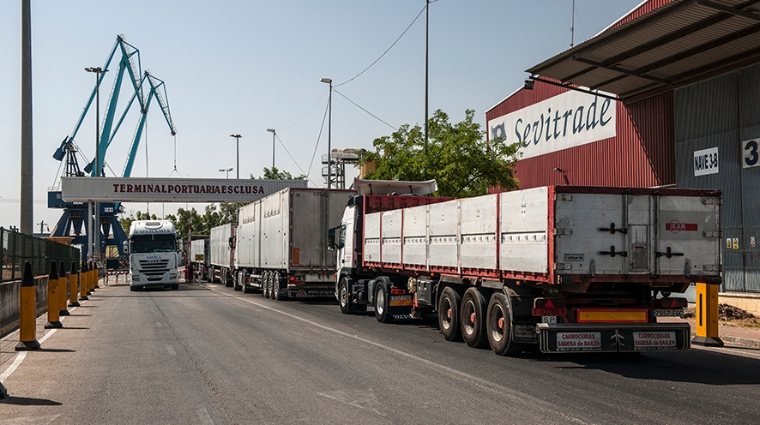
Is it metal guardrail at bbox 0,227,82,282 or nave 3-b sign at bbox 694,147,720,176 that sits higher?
nave 3-b sign at bbox 694,147,720,176

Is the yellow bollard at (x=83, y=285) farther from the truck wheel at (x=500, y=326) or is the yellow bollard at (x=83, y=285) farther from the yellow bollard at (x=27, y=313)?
the truck wheel at (x=500, y=326)

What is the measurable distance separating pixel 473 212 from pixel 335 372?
4.06m

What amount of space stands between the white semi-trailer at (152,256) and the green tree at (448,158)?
36.3 feet

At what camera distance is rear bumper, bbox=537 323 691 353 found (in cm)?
1051

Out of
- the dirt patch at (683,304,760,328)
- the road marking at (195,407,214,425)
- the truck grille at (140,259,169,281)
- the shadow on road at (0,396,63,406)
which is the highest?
the truck grille at (140,259,169,281)

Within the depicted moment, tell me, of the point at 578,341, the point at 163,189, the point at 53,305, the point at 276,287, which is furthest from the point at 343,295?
the point at 163,189

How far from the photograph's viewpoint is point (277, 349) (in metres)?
12.2

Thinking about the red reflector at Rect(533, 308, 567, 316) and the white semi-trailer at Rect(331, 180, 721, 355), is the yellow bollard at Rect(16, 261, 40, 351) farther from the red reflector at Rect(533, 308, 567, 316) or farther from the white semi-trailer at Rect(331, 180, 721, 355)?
the red reflector at Rect(533, 308, 567, 316)

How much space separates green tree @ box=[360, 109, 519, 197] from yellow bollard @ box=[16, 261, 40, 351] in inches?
706

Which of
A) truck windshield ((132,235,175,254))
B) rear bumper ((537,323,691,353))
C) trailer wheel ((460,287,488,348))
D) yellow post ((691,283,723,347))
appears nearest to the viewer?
rear bumper ((537,323,691,353))

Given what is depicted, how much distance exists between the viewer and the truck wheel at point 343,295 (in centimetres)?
1967

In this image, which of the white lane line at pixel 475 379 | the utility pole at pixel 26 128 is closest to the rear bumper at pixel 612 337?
the white lane line at pixel 475 379

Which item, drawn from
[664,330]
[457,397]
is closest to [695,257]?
[664,330]

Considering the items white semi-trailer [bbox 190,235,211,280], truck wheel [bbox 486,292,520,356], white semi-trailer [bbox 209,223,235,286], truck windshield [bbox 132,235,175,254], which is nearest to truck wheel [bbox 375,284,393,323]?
truck wheel [bbox 486,292,520,356]
